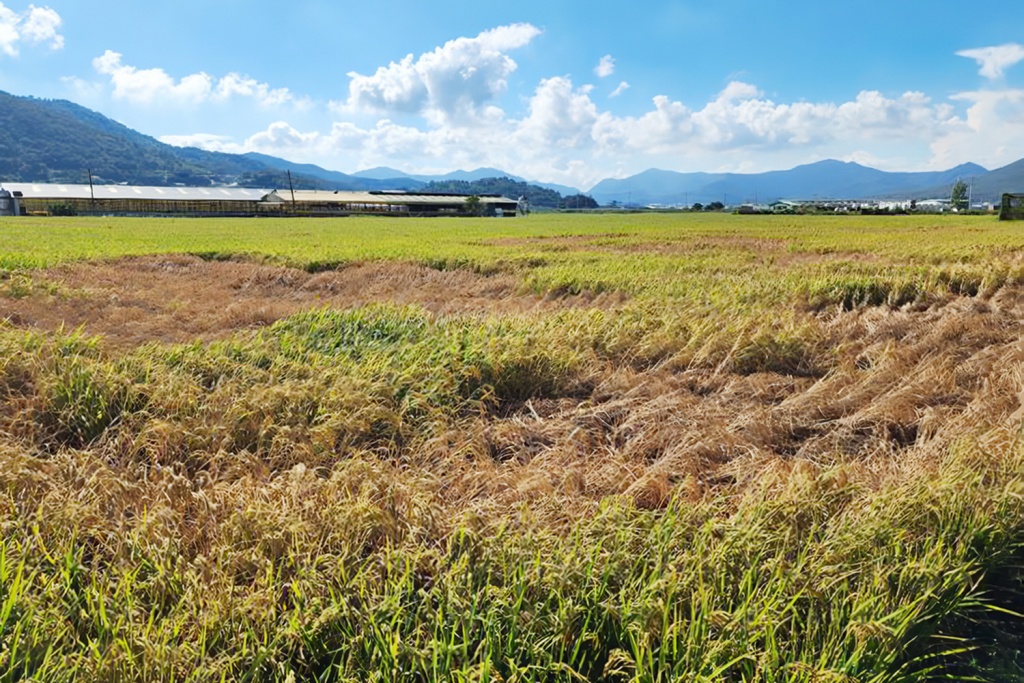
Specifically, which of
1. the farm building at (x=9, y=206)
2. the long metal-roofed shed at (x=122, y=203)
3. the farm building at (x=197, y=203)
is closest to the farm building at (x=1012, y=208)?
the farm building at (x=197, y=203)

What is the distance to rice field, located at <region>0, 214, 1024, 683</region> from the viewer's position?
2160 millimetres

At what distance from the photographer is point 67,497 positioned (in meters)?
3.17

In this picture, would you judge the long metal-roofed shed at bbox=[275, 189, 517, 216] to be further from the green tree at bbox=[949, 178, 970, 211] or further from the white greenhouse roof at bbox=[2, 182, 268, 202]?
the green tree at bbox=[949, 178, 970, 211]

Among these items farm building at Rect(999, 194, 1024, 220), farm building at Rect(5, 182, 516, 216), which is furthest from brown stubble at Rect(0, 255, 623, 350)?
farm building at Rect(5, 182, 516, 216)

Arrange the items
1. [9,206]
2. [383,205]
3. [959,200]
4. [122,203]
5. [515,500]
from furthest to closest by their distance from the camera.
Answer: [959,200] → [383,205] → [122,203] → [9,206] → [515,500]

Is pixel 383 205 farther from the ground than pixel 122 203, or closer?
farther from the ground

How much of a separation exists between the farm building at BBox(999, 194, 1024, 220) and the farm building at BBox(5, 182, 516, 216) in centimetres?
7570

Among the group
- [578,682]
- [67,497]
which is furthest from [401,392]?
[578,682]

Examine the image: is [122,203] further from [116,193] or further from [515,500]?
[515,500]

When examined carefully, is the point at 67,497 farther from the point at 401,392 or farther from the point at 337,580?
the point at 401,392

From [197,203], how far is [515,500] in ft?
339

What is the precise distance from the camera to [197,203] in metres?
90.5

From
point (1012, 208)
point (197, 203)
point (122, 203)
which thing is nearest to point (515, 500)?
point (1012, 208)

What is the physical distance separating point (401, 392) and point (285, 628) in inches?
117
